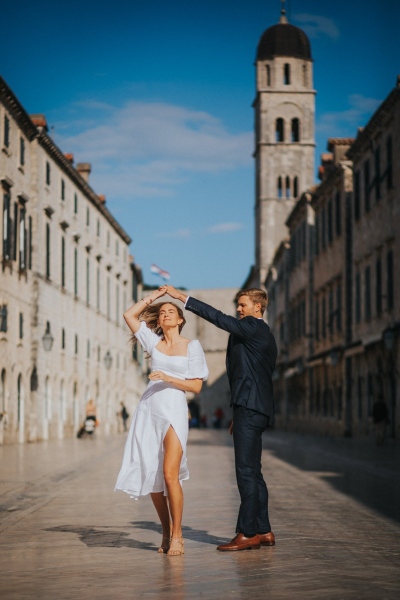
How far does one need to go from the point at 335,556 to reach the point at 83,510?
5.08 metres

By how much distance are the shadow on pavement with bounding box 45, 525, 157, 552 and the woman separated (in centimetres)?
54

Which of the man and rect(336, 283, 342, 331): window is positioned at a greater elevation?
rect(336, 283, 342, 331): window

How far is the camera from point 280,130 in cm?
9338

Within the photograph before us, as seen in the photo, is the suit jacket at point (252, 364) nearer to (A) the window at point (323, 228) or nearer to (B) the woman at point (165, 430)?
(B) the woman at point (165, 430)

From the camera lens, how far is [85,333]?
6022cm

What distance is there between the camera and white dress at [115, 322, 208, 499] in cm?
892

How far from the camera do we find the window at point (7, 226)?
39.7 m

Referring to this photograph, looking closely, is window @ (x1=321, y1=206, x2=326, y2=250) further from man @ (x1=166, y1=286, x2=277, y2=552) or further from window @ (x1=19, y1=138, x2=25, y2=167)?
man @ (x1=166, y1=286, x2=277, y2=552)

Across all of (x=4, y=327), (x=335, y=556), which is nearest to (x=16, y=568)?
(x=335, y=556)

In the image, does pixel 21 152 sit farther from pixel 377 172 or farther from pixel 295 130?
pixel 295 130

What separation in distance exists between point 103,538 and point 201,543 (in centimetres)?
97

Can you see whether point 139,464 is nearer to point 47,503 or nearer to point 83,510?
point 83,510

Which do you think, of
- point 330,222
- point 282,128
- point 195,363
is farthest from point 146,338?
point 282,128

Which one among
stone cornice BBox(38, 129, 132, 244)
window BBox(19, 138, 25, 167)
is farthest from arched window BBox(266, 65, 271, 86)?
window BBox(19, 138, 25, 167)
